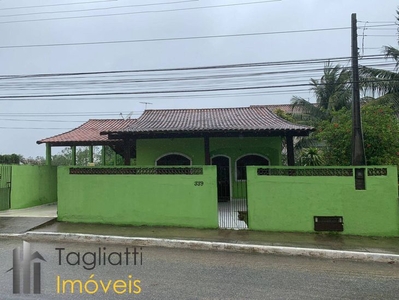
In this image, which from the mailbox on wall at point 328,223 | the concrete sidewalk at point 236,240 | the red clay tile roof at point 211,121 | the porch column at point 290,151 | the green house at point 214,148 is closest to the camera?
the concrete sidewalk at point 236,240

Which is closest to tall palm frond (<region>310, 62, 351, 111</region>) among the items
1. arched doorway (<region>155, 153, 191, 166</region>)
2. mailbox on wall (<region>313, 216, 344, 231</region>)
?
arched doorway (<region>155, 153, 191, 166</region>)

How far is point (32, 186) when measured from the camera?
13.7m

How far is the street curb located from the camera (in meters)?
6.68

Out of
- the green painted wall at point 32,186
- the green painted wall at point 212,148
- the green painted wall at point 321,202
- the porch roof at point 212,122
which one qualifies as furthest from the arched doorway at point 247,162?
the green painted wall at point 32,186

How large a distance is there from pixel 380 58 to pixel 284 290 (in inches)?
358

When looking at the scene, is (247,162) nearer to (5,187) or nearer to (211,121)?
(211,121)

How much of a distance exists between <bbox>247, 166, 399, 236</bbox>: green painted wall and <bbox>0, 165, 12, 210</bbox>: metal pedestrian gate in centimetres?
899

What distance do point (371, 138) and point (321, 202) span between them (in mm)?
4295

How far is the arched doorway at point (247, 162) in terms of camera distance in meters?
14.9

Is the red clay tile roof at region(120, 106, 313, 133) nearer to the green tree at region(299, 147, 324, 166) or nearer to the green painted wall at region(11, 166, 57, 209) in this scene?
the green tree at region(299, 147, 324, 166)

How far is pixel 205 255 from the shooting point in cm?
679

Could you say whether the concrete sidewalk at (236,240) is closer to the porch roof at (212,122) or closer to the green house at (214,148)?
the porch roof at (212,122)

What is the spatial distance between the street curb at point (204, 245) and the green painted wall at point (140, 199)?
64.9 inches

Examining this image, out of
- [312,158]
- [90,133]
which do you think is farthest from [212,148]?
[90,133]
